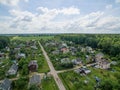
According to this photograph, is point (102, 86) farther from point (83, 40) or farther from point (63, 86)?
point (83, 40)

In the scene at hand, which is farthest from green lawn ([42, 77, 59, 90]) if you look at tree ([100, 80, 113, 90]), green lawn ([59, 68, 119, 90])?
tree ([100, 80, 113, 90])

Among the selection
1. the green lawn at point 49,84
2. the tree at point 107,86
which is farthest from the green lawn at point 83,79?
the green lawn at point 49,84

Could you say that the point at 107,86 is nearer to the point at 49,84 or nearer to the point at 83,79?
the point at 83,79

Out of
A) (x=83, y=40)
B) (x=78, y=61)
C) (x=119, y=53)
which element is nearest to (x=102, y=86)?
(x=78, y=61)

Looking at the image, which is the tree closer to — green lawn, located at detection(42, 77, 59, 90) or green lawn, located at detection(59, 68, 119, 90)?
green lawn, located at detection(59, 68, 119, 90)

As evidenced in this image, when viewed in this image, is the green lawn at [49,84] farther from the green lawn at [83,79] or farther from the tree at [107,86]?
the tree at [107,86]

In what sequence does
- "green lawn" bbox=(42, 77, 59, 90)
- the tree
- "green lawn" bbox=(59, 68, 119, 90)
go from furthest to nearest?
"green lawn" bbox=(42, 77, 59, 90) < "green lawn" bbox=(59, 68, 119, 90) < the tree
